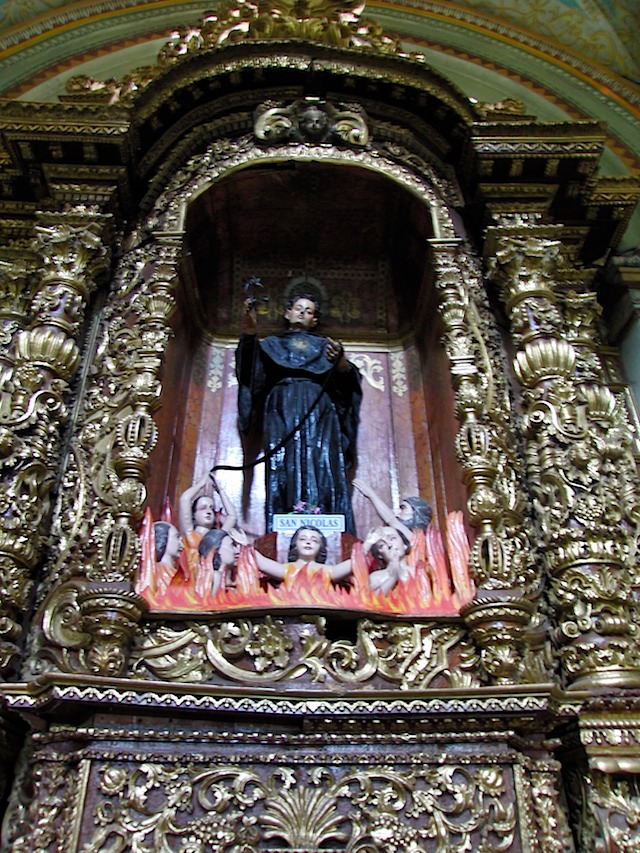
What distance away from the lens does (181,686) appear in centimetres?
294

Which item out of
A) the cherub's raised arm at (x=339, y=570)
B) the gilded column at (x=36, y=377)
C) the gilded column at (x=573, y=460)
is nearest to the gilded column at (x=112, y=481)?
the gilded column at (x=36, y=377)

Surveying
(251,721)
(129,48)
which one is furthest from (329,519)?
(129,48)

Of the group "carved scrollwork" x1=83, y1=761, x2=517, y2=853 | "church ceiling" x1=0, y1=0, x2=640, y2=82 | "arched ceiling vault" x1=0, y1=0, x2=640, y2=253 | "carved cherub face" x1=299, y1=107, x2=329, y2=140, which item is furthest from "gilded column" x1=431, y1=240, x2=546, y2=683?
"church ceiling" x1=0, y1=0, x2=640, y2=82

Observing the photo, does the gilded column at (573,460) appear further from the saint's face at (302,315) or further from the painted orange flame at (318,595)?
the saint's face at (302,315)

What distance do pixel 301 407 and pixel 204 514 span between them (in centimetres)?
94

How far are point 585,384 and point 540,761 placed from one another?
205cm

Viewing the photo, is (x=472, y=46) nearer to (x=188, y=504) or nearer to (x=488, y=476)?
(x=488, y=476)

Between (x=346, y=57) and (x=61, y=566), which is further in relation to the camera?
(x=346, y=57)

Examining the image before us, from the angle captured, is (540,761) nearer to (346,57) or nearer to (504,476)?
(504,476)

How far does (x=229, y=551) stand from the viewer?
3.77 metres

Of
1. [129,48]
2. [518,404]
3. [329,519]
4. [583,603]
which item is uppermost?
[129,48]

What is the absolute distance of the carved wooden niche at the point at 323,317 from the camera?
15.2 feet

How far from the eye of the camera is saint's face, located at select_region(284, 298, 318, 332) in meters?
5.11

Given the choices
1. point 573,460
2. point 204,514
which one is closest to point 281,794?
point 204,514
